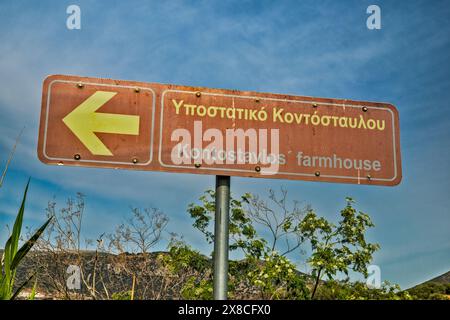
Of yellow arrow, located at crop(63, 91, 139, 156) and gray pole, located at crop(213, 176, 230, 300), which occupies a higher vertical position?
yellow arrow, located at crop(63, 91, 139, 156)

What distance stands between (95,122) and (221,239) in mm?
896

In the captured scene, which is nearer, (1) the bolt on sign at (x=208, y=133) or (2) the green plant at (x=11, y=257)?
(1) the bolt on sign at (x=208, y=133)

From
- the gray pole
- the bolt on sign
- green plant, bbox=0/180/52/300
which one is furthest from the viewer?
green plant, bbox=0/180/52/300

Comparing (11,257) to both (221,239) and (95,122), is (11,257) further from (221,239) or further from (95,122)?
(221,239)

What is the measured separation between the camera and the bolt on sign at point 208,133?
2396 mm

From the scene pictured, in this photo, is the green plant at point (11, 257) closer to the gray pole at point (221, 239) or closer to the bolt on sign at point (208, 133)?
the bolt on sign at point (208, 133)

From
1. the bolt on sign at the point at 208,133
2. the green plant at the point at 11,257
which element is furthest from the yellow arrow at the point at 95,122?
the green plant at the point at 11,257

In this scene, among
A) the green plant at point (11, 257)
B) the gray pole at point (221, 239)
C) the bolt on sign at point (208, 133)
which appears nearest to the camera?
the gray pole at point (221, 239)

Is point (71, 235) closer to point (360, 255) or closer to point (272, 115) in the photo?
point (360, 255)

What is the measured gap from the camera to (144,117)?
248 centimetres

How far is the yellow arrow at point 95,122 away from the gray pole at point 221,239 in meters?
0.54

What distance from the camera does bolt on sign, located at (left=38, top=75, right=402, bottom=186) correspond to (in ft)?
7.86

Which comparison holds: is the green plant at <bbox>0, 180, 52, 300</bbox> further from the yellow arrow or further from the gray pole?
the gray pole

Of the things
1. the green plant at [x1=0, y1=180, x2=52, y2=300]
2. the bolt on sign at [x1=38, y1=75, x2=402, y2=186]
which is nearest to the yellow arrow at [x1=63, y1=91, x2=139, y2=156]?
the bolt on sign at [x1=38, y1=75, x2=402, y2=186]
